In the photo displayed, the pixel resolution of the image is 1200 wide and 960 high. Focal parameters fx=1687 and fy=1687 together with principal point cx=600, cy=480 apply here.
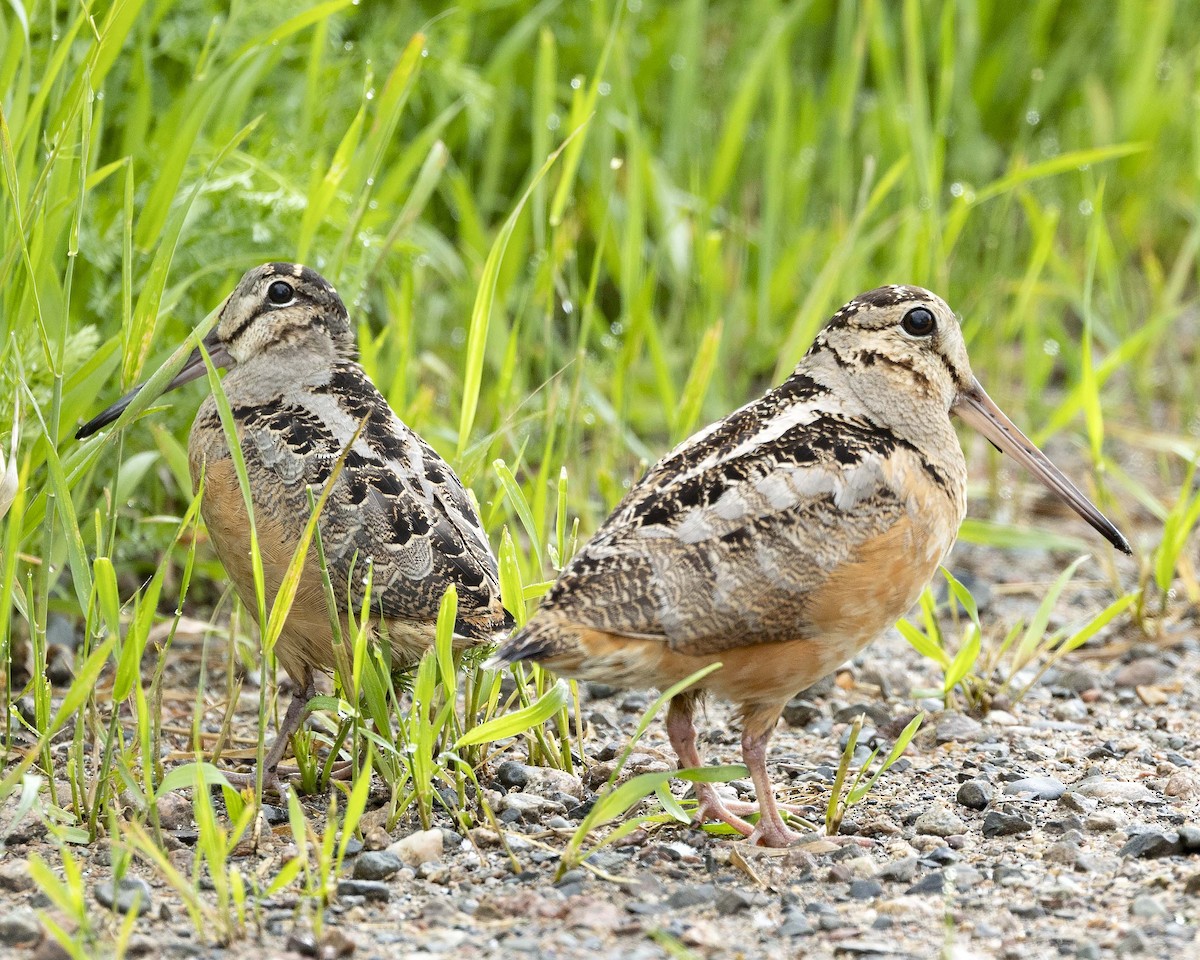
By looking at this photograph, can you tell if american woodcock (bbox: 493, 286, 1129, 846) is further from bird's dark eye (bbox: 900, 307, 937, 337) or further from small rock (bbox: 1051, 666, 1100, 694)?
small rock (bbox: 1051, 666, 1100, 694)

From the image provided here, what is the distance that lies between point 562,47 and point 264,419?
358 cm

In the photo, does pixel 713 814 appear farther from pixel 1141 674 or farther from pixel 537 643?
pixel 1141 674

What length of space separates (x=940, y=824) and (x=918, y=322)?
1.17m

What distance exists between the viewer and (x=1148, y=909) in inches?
126

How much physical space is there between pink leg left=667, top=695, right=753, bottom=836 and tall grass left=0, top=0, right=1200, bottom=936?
0.31 metres

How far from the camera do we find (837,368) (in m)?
4.01

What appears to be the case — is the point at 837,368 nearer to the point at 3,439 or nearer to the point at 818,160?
the point at 3,439

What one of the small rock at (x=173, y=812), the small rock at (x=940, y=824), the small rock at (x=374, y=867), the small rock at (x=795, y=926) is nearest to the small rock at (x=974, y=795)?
the small rock at (x=940, y=824)

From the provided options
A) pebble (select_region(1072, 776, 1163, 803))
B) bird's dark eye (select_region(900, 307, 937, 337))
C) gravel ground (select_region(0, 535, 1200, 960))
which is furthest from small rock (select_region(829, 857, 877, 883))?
bird's dark eye (select_region(900, 307, 937, 337))

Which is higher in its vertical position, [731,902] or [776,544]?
[776,544]

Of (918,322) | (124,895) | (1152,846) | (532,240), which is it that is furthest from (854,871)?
(532,240)

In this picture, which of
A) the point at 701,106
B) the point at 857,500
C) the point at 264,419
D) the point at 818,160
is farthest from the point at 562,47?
the point at 857,500

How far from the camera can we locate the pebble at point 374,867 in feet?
11.1

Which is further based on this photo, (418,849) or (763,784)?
(763,784)
